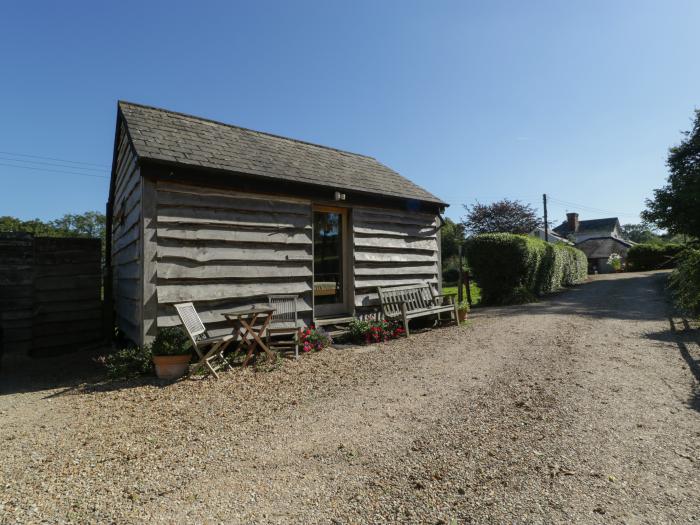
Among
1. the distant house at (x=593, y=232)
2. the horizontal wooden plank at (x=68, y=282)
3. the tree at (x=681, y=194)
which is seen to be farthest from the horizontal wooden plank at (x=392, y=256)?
the distant house at (x=593, y=232)

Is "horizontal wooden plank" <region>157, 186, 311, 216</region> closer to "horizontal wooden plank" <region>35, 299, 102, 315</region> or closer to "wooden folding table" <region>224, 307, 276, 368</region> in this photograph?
"wooden folding table" <region>224, 307, 276, 368</region>

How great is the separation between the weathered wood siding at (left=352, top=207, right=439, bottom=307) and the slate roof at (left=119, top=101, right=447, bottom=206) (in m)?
0.60

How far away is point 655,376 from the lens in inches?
206

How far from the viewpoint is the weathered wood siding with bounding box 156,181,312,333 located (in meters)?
6.42

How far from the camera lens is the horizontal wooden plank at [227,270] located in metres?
6.39

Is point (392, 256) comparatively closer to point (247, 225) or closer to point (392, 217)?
point (392, 217)

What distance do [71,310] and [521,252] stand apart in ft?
44.1

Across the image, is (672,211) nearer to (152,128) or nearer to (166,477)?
(152,128)

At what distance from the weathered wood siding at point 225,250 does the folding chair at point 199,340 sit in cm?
44

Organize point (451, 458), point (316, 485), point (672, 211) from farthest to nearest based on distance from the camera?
point (672, 211)
point (451, 458)
point (316, 485)

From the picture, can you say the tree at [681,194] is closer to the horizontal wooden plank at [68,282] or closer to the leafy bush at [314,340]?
the leafy bush at [314,340]

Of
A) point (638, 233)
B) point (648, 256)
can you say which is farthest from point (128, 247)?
point (638, 233)

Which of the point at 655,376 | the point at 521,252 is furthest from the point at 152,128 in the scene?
the point at 521,252

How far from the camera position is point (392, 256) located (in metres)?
9.64
